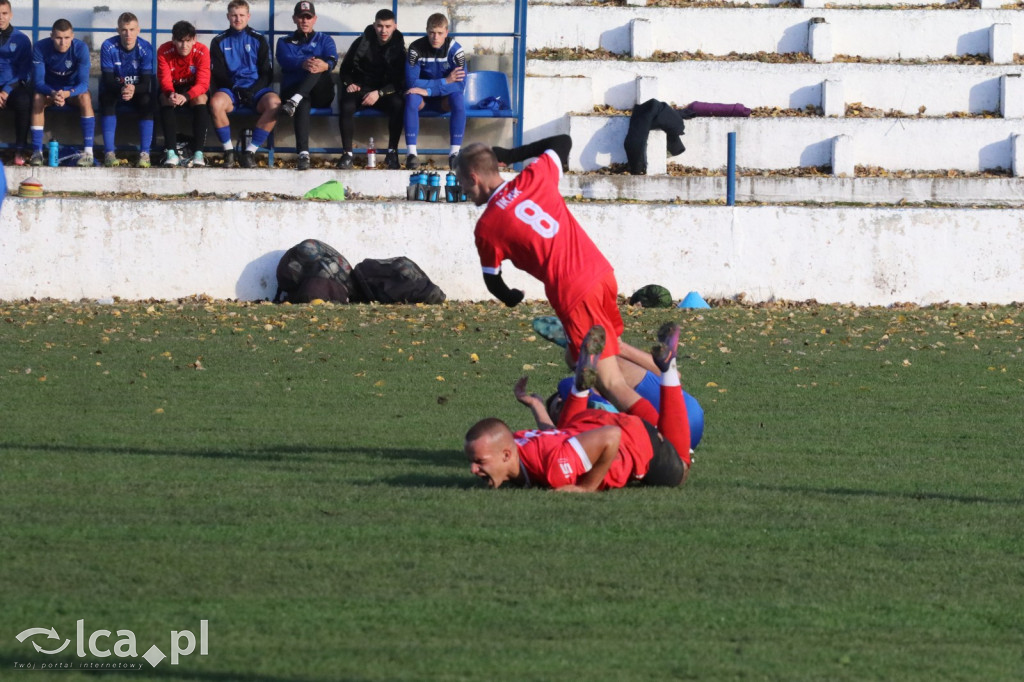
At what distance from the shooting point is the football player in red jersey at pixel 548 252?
8000 mm

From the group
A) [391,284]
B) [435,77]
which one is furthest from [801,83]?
[391,284]

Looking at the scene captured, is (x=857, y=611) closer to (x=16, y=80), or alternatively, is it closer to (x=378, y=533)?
(x=378, y=533)

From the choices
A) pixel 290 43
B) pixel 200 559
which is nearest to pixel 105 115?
pixel 290 43

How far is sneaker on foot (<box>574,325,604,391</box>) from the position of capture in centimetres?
759

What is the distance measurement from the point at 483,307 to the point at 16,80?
8.42m

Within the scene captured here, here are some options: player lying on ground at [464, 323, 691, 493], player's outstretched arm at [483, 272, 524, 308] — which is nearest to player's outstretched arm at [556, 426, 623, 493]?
player lying on ground at [464, 323, 691, 493]

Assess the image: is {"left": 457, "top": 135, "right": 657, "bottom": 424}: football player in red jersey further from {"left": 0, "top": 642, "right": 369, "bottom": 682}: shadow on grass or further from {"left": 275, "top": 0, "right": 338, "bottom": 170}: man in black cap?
{"left": 275, "top": 0, "right": 338, "bottom": 170}: man in black cap

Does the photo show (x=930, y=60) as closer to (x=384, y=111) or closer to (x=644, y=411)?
(x=384, y=111)

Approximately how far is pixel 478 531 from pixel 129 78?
634 inches

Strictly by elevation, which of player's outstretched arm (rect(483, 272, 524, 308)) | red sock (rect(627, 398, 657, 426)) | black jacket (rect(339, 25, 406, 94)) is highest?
black jacket (rect(339, 25, 406, 94))

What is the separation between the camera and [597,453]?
7.37m

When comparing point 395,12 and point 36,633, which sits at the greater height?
point 395,12

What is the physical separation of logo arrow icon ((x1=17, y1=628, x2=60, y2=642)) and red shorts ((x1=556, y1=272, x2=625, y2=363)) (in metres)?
3.83

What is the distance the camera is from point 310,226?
18.0 m
